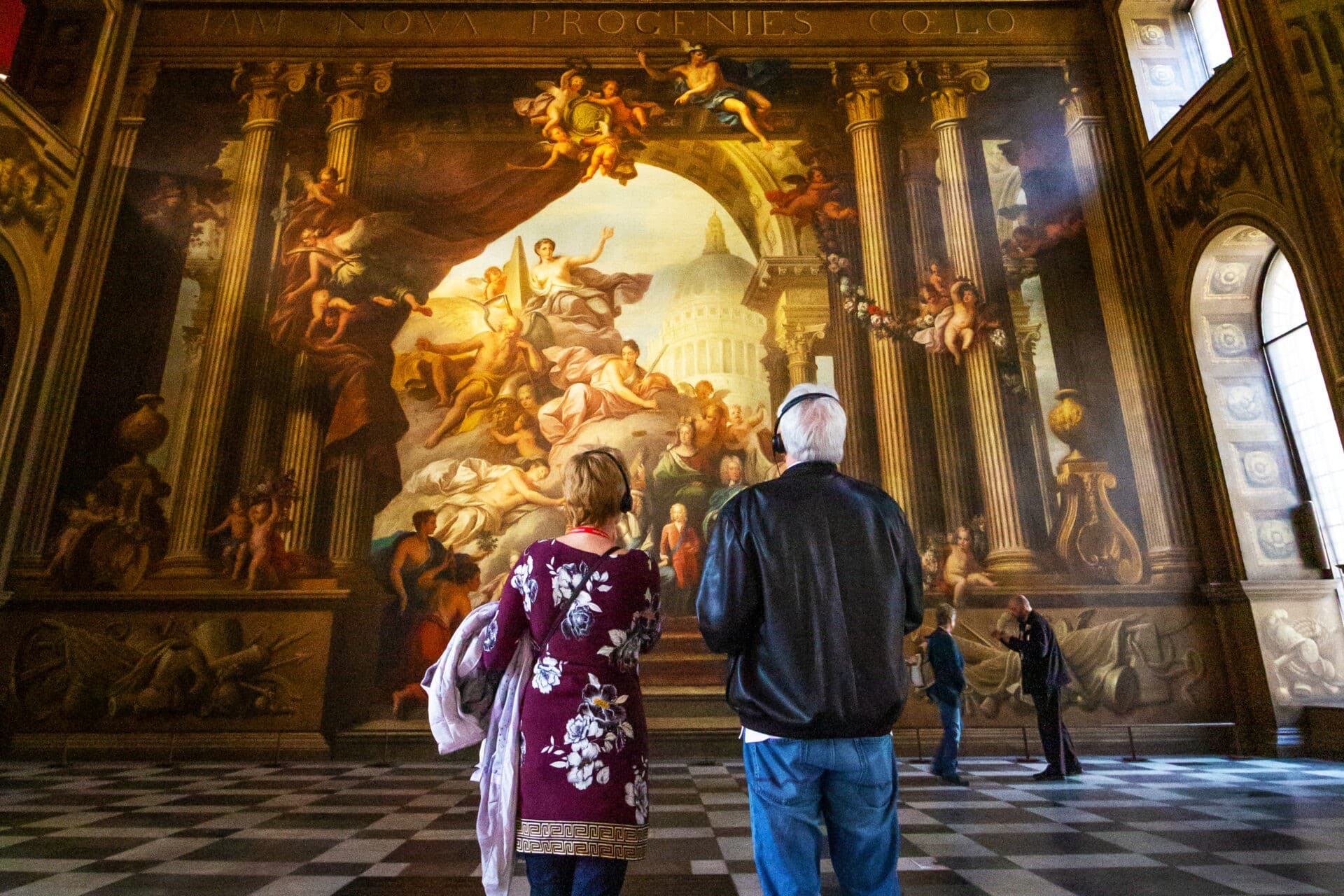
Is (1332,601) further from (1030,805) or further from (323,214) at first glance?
(323,214)

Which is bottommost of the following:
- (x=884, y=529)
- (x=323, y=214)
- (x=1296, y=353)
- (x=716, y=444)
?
(x=884, y=529)

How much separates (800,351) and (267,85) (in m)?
7.52

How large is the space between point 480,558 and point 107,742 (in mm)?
3950

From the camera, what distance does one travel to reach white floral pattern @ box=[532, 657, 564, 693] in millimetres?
1892

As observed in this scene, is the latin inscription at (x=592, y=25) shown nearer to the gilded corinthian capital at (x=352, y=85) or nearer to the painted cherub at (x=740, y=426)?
the gilded corinthian capital at (x=352, y=85)

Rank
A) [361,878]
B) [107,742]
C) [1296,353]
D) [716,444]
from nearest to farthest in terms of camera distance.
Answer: [361,878]
[107,742]
[1296,353]
[716,444]

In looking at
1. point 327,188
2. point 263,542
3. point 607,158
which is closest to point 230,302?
point 327,188

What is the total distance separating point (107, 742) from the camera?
24.4 feet

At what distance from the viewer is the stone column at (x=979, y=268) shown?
8.21 metres

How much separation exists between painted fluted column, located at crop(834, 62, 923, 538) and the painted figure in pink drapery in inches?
98.2

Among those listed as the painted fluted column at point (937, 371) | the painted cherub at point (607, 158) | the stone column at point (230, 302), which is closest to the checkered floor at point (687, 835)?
the stone column at point (230, 302)

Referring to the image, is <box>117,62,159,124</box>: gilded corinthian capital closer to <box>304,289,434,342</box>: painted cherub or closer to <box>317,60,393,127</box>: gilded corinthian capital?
<box>317,60,393,127</box>: gilded corinthian capital

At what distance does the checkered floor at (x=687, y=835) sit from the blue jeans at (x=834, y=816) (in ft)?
5.38

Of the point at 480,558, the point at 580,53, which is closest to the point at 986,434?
the point at 480,558
